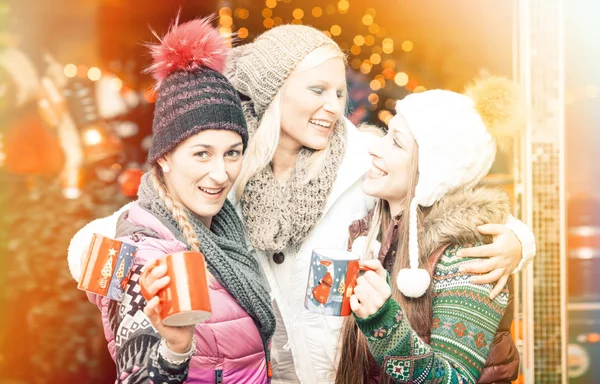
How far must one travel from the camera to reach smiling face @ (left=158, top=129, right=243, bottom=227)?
1.67m

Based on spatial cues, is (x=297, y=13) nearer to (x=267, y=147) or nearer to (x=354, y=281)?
(x=267, y=147)

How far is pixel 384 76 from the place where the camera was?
355 centimetres

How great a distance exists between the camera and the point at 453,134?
1.72 metres

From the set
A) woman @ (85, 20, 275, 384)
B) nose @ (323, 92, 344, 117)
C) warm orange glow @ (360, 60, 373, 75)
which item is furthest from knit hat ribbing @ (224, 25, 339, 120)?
warm orange glow @ (360, 60, 373, 75)

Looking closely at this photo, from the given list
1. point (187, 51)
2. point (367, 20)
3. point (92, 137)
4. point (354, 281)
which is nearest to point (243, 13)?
point (367, 20)

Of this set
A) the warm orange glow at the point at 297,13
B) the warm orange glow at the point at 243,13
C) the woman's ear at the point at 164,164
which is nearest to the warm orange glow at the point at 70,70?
the warm orange glow at the point at 243,13

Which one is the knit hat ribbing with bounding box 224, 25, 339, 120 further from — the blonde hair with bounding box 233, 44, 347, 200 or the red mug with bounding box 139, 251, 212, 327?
the red mug with bounding box 139, 251, 212, 327

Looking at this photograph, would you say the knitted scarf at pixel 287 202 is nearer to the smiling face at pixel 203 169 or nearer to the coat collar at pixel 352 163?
the coat collar at pixel 352 163

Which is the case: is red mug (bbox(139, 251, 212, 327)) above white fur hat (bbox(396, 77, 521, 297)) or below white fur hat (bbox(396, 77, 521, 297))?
below

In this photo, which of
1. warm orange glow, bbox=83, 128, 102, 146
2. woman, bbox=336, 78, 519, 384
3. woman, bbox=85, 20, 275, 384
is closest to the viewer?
woman, bbox=336, 78, 519, 384

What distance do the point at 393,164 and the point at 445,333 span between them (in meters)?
0.51

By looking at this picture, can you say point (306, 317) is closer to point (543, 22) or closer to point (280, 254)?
point (280, 254)

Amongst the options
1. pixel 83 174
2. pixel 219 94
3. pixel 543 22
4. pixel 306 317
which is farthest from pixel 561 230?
pixel 83 174

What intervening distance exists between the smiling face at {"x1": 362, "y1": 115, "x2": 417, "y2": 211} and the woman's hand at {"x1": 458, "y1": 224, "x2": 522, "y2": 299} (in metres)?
0.27
